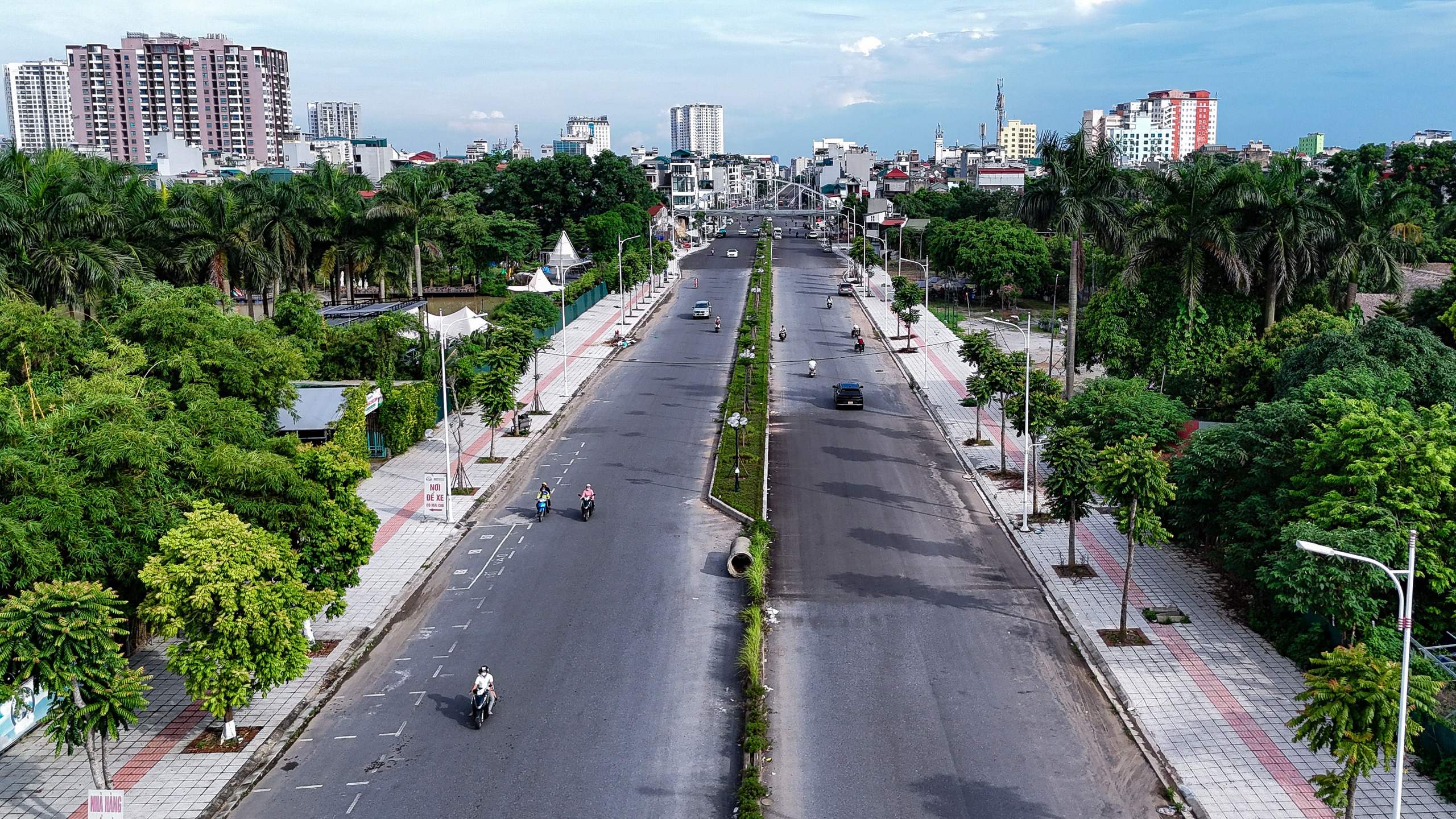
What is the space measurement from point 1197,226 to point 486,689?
103ft

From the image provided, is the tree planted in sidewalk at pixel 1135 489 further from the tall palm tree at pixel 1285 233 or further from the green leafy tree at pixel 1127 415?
the tall palm tree at pixel 1285 233

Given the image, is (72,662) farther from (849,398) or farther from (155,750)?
(849,398)

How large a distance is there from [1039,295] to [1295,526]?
66.8 metres

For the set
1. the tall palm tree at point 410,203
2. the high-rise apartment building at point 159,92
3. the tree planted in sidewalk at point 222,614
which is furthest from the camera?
the high-rise apartment building at point 159,92

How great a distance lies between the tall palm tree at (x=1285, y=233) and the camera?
38.9 m

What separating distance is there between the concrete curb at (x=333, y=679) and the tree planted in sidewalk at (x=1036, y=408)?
1674 cm

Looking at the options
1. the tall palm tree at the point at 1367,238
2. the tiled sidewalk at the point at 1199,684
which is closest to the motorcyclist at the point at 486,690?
the tiled sidewalk at the point at 1199,684

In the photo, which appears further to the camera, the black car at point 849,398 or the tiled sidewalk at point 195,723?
the black car at point 849,398

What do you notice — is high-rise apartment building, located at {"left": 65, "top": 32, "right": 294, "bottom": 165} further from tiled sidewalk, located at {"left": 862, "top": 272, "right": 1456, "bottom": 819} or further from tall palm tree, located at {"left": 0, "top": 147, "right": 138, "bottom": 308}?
tiled sidewalk, located at {"left": 862, "top": 272, "right": 1456, "bottom": 819}

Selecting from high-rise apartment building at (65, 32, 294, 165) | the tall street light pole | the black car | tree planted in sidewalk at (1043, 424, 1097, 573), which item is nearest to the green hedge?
the black car

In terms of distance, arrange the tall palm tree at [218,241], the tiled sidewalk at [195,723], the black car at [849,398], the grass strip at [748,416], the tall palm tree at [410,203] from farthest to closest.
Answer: the tall palm tree at [410,203] < the tall palm tree at [218,241] < the black car at [849,398] < the grass strip at [748,416] < the tiled sidewalk at [195,723]

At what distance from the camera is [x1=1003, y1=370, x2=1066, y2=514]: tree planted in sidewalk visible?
34.5 m

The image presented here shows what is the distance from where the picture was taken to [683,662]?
888 inches

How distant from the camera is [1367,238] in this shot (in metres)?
39.7
